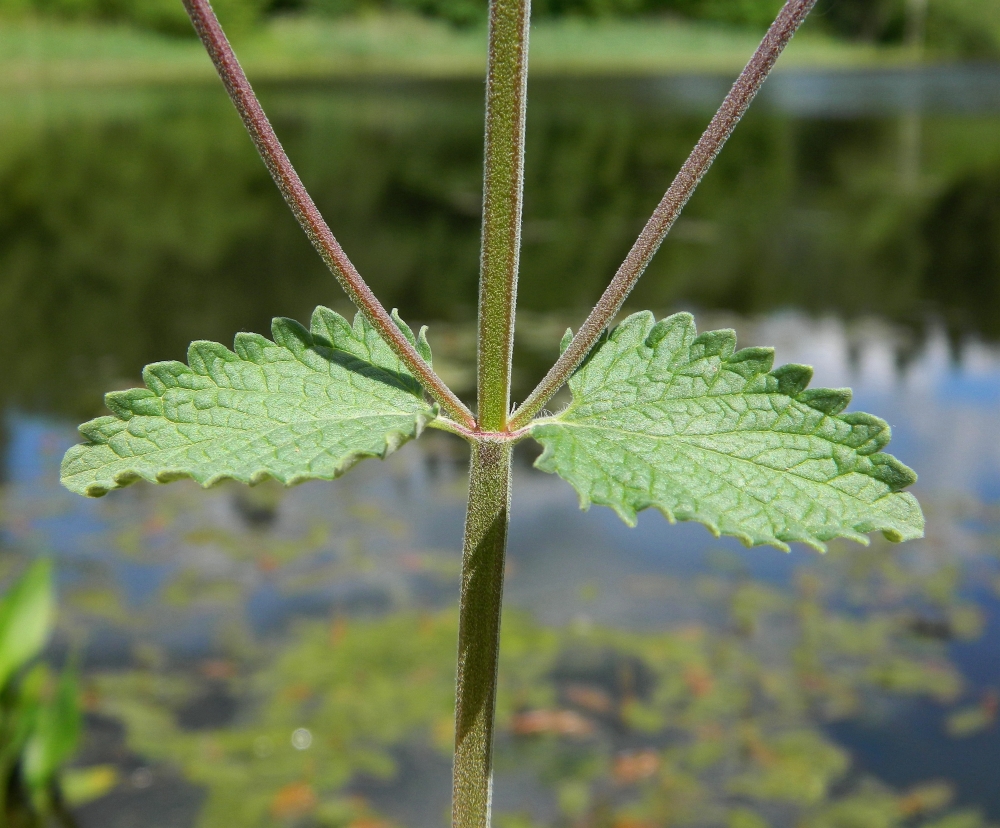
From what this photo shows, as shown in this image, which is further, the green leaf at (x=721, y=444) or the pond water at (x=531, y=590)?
the pond water at (x=531, y=590)

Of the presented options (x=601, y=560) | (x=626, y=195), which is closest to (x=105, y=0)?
(x=626, y=195)

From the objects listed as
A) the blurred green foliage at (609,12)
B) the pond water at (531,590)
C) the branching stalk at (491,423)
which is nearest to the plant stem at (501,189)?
the branching stalk at (491,423)

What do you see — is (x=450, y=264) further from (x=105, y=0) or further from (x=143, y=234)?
(x=105, y=0)

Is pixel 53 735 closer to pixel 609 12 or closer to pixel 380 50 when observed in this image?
pixel 380 50

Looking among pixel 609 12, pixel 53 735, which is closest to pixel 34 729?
pixel 53 735

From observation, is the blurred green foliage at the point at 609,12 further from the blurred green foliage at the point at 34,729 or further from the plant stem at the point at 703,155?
the plant stem at the point at 703,155

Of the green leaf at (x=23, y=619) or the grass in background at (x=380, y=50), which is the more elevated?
the grass in background at (x=380, y=50)
